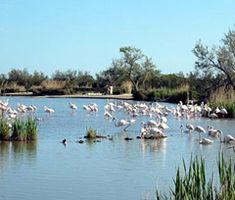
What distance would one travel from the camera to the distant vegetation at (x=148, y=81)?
41438 mm

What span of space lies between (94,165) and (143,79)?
167 feet

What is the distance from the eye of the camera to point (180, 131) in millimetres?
21703

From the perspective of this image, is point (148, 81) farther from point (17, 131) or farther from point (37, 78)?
point (17, 131)

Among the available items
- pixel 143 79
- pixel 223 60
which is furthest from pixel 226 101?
pixel 143 79

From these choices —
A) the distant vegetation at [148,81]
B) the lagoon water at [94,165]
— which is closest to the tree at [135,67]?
the distant vegetation at [148,81]

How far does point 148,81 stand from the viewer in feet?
214

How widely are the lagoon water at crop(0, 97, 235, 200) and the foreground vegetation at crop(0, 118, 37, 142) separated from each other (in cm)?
42

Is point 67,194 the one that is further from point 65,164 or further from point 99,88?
point 99,88

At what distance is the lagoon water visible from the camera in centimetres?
1039

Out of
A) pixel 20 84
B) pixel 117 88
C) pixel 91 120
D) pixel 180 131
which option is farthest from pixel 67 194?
pixel 20 84

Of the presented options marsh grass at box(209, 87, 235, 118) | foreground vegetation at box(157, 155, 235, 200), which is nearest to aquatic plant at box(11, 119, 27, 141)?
foreground vegetation at box(157, 155, 235, 200)

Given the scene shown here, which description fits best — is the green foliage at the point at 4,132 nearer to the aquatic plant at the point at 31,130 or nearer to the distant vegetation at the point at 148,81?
the aquatic plant at the point at 31,130

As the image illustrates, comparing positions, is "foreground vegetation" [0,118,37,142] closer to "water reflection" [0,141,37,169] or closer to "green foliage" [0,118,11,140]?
"green foliage" [0,118,11,140]

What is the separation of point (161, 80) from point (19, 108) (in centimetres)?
3775
